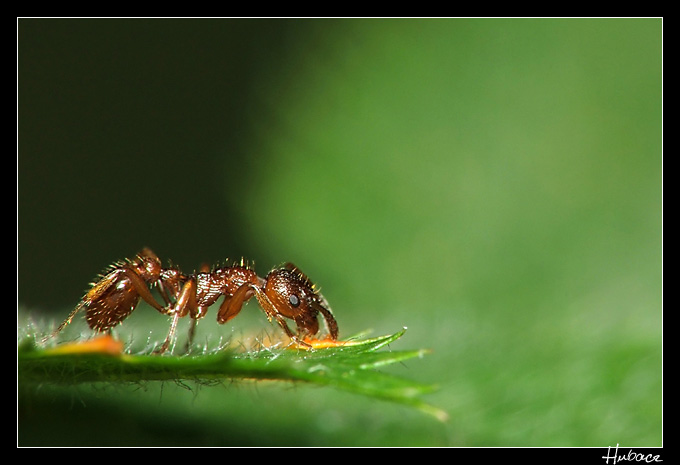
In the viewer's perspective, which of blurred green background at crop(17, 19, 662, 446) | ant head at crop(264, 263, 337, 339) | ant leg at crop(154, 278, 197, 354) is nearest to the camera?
ant leg at crop(154, 278, 197, 354)

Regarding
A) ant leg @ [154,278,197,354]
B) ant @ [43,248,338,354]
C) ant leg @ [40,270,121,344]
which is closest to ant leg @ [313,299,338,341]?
ant @ [43,248,338,354]

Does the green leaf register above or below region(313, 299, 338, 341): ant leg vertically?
below

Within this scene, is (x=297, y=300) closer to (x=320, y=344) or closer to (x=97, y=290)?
(x=320, y=344)

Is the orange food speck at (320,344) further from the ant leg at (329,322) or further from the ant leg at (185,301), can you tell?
the ant leg at (185,301)

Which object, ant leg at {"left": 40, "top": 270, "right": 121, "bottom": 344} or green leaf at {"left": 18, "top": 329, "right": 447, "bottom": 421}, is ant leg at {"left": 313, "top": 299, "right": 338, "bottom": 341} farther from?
green leaf at {"left": 18, "top": 329, "right": 447, "bottom": 421}

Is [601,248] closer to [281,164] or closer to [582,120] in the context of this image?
[582,120]

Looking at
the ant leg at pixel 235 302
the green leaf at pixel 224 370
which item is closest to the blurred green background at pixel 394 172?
the ant leg at pixel 235 302

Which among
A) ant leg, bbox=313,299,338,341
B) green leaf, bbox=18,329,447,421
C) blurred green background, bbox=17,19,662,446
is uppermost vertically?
blurred green background, bbox=17,19,662,446
